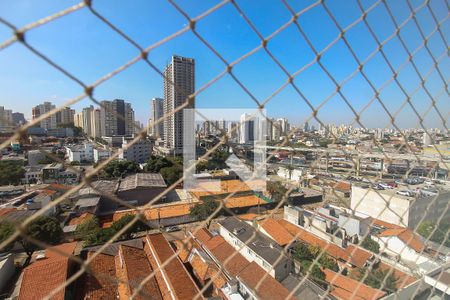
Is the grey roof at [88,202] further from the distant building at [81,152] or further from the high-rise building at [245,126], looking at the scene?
the high-rise building at [245,126]

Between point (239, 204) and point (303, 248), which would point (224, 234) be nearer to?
point (303, 248)

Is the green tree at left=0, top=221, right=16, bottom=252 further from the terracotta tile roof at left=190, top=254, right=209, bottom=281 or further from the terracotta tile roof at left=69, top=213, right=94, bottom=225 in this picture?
the terracotta tile roof at left=190, top=254, right=209, bottom=281

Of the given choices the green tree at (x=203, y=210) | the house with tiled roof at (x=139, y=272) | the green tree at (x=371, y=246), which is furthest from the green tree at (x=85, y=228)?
the green tree at (x=371, y=246)

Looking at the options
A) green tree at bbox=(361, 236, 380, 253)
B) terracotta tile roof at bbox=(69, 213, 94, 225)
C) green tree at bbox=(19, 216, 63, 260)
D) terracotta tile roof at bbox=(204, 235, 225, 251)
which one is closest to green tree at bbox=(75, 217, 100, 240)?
green tree at bbox=(19, 216, 63, 260)

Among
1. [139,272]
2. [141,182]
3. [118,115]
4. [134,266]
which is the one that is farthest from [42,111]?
[141,182]

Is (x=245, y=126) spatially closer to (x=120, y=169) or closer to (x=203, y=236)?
(x=203, y=236)

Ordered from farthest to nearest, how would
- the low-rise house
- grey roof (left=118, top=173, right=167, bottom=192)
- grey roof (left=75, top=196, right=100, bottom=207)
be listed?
1. grey roof (left=118, top=173, right=167, bottom=192)
2. grey roof (left=75, top=196, right=100, bottom=207)
3. the low-rise house
